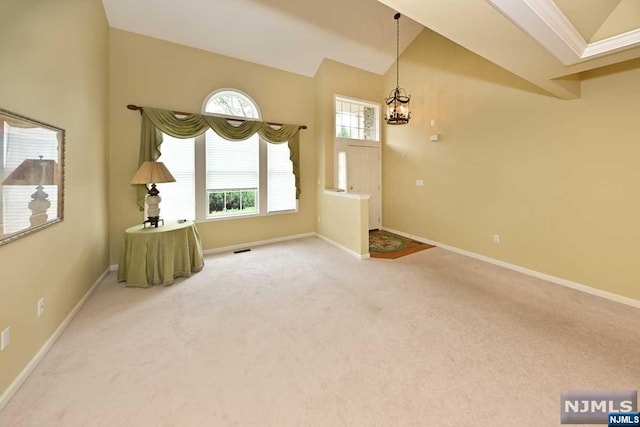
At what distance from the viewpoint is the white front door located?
214 inches

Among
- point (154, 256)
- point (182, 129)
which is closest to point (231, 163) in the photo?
point (182, 129)

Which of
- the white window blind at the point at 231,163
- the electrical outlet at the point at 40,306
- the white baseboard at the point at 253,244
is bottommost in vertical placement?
the electrical outlet at the point at 40,306

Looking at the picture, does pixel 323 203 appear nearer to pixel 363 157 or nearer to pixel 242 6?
pixel 363 157

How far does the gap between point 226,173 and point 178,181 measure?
777 mm

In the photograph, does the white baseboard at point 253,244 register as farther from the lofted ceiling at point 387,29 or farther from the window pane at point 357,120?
the lofted ceiling at point 387,29

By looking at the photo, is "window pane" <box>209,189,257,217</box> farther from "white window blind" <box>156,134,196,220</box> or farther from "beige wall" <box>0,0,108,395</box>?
"beige wall" <box>0,0,108,395</box>

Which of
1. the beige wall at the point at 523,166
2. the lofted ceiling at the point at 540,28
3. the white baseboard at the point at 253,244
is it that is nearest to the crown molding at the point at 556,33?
the lofted ceiling at the point at 540,28

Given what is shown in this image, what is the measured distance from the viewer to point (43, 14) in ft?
6.18

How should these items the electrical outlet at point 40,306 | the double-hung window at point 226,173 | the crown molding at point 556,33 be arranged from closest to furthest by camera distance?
the crown molding at point 556,33 → the electrical outlet at point 40,306 → the double-hung window at point 226,173

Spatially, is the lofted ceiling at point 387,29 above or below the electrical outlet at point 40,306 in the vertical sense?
above

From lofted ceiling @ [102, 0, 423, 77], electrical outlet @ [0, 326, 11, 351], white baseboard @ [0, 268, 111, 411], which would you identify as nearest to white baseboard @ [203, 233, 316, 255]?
white baseboard @ [0, 268, 111, 411]

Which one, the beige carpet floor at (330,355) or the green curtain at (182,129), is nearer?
the beige carpet floor at (330,355)

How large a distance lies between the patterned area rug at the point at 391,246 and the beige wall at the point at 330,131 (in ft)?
1.88

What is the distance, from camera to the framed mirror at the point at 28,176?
1.48m
